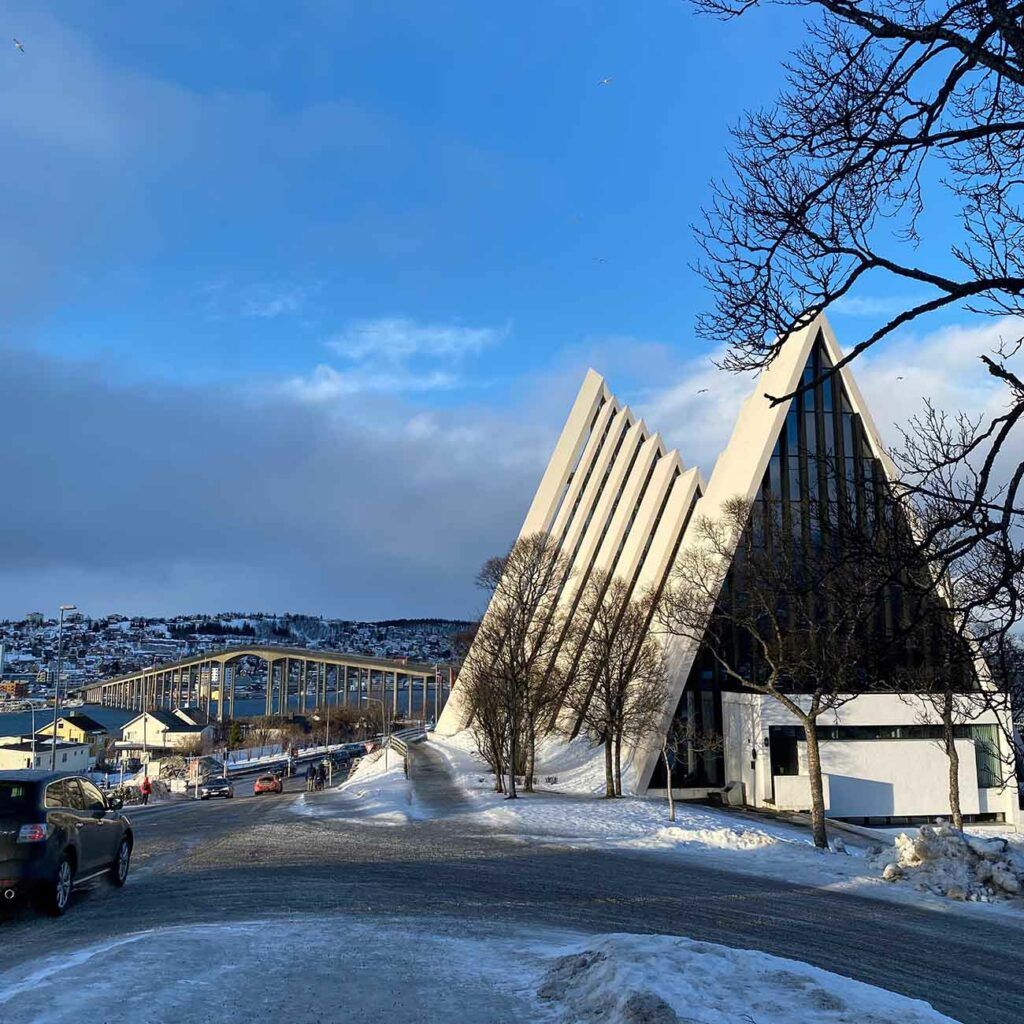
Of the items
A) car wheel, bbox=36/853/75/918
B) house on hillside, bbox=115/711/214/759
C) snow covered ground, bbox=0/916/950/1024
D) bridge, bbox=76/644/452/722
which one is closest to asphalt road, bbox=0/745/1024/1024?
car wheel, bbox=36/853/75/918

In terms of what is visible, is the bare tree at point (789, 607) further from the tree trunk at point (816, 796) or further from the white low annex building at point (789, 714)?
the white low annex building at point (789, 714)

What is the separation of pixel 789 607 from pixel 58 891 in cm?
2295

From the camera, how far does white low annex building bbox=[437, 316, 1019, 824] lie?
34000 mm

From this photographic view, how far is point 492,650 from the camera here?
32.5m

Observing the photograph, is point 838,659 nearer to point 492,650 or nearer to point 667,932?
point 667,932

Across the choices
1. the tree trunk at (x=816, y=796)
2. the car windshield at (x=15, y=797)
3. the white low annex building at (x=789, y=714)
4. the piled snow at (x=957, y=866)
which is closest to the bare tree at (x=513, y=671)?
the white low annex building at (x=789, y=714)

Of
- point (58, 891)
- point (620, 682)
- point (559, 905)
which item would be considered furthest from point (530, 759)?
point (58, 891)

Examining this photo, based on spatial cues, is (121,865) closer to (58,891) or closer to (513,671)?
(58,891)

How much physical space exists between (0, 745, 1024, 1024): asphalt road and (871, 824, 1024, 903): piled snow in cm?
147

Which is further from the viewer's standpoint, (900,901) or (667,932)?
(900,901)

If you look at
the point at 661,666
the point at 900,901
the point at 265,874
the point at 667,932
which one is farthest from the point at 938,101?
the point at 661,666

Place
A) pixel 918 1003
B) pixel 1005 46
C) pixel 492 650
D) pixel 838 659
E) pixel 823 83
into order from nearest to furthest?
pixel 918 1003 → pixel 1005 46 → pixel 823 83 → pixel 838 659 → pixel 492 650

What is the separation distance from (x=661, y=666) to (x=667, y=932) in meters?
26.5

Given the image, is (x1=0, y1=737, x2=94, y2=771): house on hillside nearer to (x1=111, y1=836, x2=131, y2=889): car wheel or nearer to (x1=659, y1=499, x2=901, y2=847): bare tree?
(x1=659, y1=499, x2=901, y2=847): bare tree
